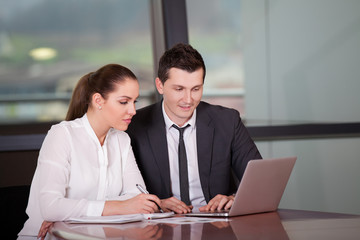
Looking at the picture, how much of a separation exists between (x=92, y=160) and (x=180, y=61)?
2.42 feet

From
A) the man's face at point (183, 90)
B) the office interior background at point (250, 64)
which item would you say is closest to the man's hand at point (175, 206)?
the man's face at point (183, 90)

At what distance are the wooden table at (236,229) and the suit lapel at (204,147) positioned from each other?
79 cm

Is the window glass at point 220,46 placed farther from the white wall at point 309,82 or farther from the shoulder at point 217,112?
the shoulder at point 217,112

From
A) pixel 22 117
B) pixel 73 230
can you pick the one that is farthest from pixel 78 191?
pixel 22 117

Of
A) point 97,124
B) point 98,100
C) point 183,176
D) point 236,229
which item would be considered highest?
point 98,100

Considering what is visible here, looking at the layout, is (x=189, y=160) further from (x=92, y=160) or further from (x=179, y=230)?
(x=179, y=230)

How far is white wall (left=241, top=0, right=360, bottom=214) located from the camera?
4.11 metres

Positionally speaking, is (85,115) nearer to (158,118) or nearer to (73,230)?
(158,118)

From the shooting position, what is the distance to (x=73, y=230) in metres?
1.76

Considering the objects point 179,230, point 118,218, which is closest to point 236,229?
point 179,230

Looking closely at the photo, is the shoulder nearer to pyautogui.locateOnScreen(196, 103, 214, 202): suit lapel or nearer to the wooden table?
pyautogui.locateOnScreen(196, 103, 214, 202): suit lapel

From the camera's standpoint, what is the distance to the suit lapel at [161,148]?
8.97ft

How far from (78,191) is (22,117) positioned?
6.06 feet

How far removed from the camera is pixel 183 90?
8.81 feet
